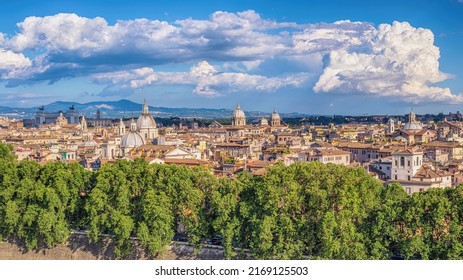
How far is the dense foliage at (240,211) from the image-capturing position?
16750mm

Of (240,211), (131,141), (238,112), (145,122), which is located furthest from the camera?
(238,112)

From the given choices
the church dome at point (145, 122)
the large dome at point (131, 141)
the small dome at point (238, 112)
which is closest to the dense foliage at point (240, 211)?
the large dome at point (131, 141)

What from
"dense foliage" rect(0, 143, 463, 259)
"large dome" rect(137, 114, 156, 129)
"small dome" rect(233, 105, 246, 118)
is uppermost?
"small dome" rect(233, 105, 246, 118)

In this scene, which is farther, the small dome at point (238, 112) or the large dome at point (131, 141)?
the small dome at point (238, 112)

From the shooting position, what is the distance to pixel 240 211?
60.3 ft

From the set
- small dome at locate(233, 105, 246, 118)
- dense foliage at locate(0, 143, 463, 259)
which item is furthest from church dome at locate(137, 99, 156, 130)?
dense foliage at locate(0, 143, 463, 259)

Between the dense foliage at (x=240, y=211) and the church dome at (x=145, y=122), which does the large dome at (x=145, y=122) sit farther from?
the dense foliage at (x=240, y=211)

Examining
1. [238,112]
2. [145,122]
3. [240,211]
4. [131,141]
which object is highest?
[238,112]

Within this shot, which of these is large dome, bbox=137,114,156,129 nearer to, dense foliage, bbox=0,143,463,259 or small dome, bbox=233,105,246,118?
small dome, bbox=233,105,246,118

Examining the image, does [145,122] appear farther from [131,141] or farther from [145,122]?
[131,141]

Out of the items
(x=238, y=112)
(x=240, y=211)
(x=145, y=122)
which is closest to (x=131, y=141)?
(x=145, y=122)

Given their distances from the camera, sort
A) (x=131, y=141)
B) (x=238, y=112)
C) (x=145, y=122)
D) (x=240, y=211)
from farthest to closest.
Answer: (x=238, y=112)
(x=145, y=122)
(x=131, y=141)
(x=240, y=211)

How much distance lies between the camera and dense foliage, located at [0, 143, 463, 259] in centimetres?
1675
